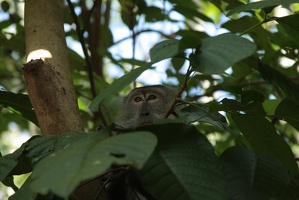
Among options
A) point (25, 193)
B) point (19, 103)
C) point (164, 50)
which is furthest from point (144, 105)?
point (164, 50)

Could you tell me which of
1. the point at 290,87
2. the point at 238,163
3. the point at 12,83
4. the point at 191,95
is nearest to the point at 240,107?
the point at 290,87

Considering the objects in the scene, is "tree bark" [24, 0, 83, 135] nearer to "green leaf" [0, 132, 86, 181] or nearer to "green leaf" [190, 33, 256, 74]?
"green leaf" [0, 132, 86, 181]

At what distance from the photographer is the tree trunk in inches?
109

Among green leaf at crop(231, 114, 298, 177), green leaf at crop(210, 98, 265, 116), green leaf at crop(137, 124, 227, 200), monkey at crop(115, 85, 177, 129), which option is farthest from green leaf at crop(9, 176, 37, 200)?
monkey at crop(115, 85, 177, 129)

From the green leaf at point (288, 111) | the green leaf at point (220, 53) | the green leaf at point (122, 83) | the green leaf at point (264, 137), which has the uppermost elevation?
the green leaf at point (220, 53)

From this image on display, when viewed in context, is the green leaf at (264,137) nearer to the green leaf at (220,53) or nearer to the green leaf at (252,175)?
the green leaf at (252,175)

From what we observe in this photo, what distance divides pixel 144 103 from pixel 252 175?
3375 millimetres

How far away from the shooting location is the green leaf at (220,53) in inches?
63.8

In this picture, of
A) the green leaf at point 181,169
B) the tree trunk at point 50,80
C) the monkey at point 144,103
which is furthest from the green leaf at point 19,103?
the monkey at point 144,103

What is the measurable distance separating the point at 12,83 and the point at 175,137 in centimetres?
523

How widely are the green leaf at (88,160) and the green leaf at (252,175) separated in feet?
1.40

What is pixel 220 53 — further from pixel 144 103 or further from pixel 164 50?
pixel 144 103

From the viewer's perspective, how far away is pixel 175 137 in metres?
1.84

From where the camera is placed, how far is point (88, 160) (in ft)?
5.02
